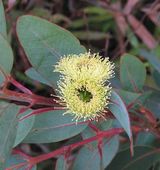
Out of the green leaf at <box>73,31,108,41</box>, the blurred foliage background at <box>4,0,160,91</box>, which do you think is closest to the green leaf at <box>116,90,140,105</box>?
the blurred foliage background at <box>4,0,160,91</box>

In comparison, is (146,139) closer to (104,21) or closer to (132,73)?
(132,73)

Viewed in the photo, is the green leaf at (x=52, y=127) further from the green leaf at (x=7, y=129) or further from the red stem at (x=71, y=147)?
the green leaf at (x=7, y=129)

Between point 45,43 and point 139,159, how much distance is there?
46cm

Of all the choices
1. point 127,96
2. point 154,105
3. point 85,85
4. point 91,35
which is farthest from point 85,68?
point 91,35

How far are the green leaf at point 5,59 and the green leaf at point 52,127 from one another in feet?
0.53

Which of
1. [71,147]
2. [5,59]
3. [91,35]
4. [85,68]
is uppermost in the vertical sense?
[85,68]

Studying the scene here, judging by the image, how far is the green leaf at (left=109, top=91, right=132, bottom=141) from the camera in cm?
85

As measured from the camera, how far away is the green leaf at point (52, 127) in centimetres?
108

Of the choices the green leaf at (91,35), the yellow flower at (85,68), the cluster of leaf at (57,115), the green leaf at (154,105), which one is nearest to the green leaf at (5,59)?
the cluster of leaf at (57,115)

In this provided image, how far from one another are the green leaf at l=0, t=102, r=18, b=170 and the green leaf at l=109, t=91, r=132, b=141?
0.19 meters

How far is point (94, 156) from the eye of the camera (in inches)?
45.4

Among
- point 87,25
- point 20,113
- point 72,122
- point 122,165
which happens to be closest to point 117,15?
point 87,25

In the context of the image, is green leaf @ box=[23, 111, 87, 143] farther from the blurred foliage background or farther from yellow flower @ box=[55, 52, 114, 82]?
the blurred foliage background

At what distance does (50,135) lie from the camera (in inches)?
43.2
